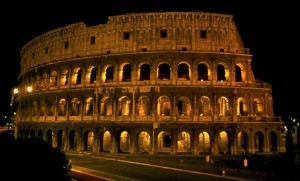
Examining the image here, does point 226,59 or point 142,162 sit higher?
point 226,59

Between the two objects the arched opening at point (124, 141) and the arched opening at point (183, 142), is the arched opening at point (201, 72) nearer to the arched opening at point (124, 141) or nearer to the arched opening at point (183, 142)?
the arched opening at point (183, 142)

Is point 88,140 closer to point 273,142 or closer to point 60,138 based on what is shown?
point 60,138

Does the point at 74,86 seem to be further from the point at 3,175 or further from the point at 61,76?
the point at 3,175

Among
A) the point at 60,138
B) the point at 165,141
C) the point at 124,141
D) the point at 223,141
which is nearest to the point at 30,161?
the point at 124,141

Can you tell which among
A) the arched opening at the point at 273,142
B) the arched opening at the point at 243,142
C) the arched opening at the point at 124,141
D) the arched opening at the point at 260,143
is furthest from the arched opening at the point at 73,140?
the arched opening at the point at 273,142

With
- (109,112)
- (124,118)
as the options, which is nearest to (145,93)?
(124,118)

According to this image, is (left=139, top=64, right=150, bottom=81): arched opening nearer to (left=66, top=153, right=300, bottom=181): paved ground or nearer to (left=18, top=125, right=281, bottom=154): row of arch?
(left=18, top=125, right=281, bottom=154): row of arch

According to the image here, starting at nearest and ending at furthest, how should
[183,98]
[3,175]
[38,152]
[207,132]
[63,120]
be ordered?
1. [3,175]
2. [38,152]
3. [207,132]
4. [183,98]
5. [63,120]
